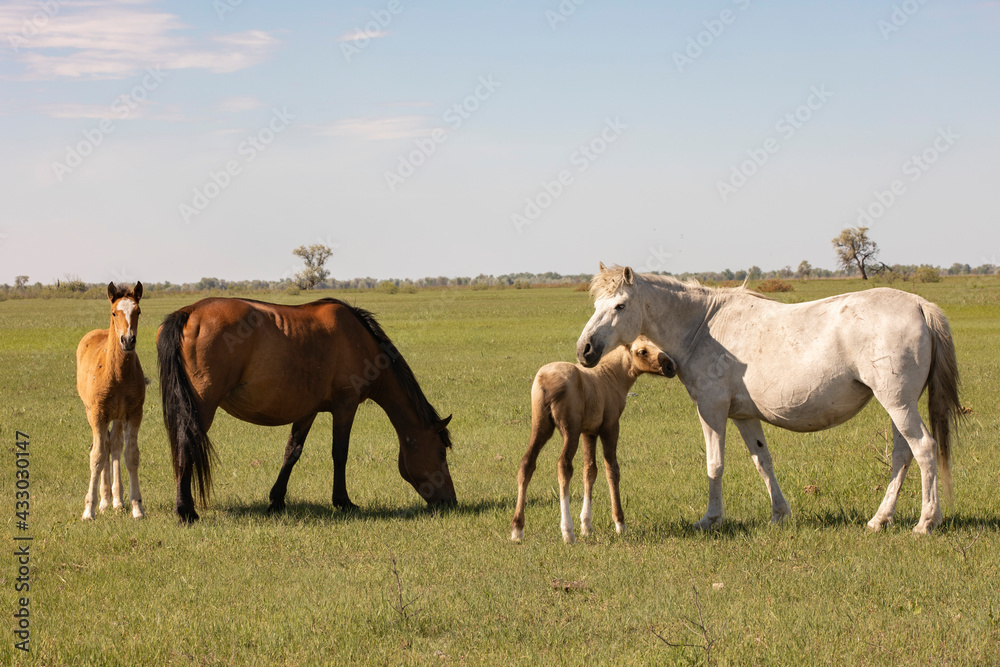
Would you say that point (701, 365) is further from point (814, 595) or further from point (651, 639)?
point (651, 639)

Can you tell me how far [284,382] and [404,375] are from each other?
137 cm

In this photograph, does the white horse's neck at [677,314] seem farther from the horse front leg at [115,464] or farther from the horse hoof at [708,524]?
the horse front leg at [115,464]

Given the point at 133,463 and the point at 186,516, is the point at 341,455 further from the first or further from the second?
the point at 133,463

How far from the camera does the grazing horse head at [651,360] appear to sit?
732 centimetres

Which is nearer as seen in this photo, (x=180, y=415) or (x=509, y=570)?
(x=509, y=570)

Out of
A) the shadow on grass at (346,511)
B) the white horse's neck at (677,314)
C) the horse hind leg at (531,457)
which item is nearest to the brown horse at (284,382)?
the shadow on grass at (346,511)

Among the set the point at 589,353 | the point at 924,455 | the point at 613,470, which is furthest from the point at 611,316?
the point at 924,455

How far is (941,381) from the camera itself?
6934 millimetres

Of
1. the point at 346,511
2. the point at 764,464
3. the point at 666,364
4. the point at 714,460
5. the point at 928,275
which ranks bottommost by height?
the point at 346,511

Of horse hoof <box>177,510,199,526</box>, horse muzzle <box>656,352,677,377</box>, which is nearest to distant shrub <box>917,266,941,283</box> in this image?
horse muzzle <box>656,352,677,377</box>

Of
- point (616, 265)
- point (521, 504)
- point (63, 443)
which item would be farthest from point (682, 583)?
point (63, 443)

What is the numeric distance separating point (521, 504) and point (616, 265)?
2311 mm

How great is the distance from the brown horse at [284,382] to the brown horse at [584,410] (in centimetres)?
208

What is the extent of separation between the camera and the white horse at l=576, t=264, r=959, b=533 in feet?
22.3
